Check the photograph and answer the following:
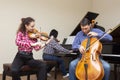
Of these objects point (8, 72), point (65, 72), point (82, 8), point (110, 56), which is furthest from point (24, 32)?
point (82, 8)

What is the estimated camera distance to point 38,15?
6598 mm

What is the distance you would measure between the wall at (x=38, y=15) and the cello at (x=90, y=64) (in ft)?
11.1

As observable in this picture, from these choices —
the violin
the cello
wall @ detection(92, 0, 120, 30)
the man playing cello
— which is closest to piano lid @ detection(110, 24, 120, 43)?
the man playing cello

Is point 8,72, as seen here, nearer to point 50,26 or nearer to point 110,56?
point 110,56

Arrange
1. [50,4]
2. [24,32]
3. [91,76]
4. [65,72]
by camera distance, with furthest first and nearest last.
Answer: [50,4]
[65,72]
[24,32]
[91,76]

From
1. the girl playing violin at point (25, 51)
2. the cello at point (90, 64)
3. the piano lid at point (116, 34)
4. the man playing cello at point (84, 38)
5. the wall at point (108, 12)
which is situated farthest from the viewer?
the wall at point (108, 12)

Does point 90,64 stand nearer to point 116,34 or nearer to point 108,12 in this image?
point 116,34

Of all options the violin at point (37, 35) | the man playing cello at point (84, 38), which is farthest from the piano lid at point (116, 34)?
the violin at point (37, 35)

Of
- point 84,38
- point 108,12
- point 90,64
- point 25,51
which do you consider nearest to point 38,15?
point 108,12

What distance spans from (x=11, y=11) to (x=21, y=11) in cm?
28

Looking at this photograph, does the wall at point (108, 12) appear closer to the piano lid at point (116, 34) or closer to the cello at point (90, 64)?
the piano lid at point (116, 34)

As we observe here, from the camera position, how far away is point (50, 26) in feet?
22.3

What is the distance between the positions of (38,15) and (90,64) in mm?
3925

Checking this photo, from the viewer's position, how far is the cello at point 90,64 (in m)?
2.85
